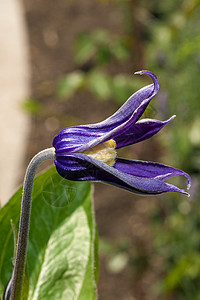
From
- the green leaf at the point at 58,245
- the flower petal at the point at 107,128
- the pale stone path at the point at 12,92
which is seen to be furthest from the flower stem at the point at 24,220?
the pale stone path at the point at 12,92

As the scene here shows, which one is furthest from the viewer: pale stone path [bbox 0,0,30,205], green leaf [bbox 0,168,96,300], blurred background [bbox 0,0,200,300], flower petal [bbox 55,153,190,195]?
pale stone path [bbox 0,0,30,205]

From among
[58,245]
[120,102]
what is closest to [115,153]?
[58,245]

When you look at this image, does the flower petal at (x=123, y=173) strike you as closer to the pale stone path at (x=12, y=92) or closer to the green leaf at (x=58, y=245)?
the green leaf at (x=58, y=245)

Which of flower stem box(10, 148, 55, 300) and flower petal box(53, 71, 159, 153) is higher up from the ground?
flower petal box(53, 71, 159, 153)

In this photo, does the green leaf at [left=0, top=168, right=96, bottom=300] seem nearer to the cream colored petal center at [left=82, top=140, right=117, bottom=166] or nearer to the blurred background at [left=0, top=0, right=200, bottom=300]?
the cream colored petal center at [left=82, top=140, right=117, bottom=166]

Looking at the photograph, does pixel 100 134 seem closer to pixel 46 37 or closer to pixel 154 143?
pixel 154 143

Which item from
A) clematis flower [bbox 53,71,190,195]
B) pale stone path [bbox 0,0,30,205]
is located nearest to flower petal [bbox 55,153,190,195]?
clematis flower [bbox 53,71,190,195]

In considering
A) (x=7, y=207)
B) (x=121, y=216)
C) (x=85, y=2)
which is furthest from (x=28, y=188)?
(x=85, y=2)
